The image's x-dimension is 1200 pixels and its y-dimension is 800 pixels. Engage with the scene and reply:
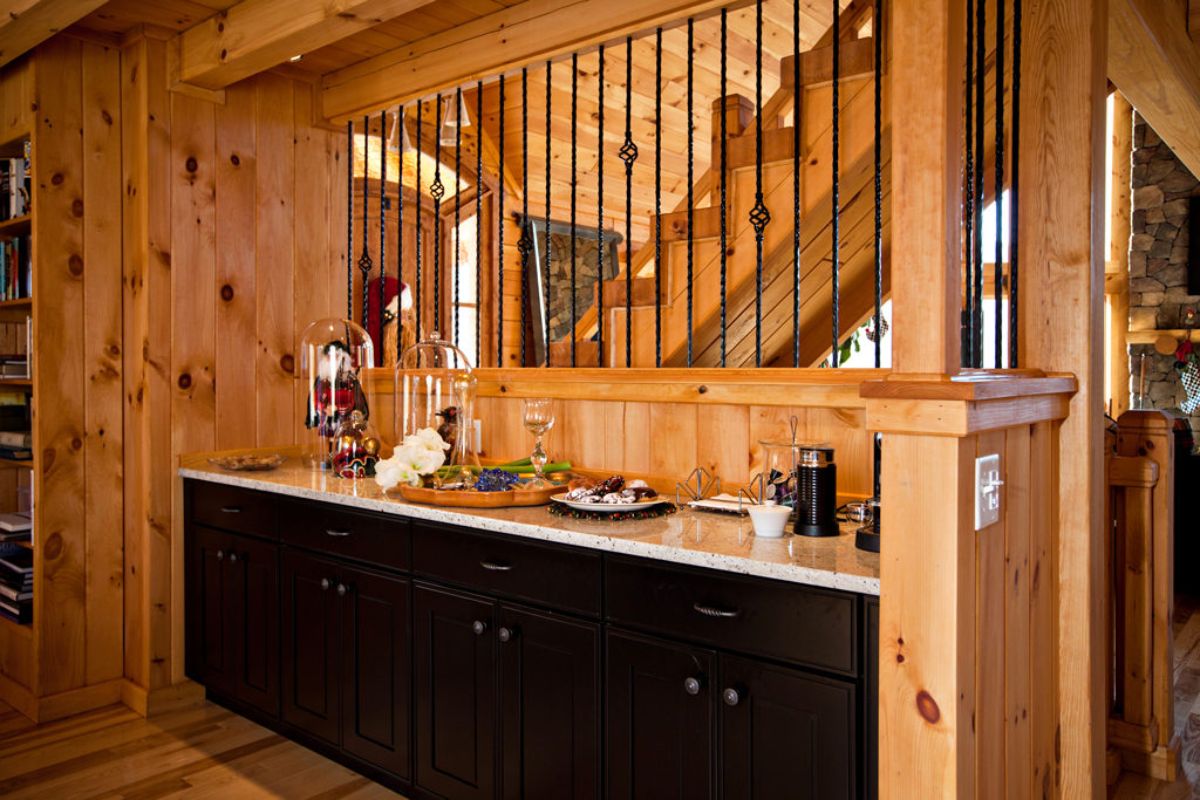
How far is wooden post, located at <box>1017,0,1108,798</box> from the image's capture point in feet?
6.17

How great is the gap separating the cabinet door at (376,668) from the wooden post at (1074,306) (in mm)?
1599

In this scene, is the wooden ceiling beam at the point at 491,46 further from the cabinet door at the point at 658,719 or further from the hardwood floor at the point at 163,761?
the hardwood floor at the point at 163,761

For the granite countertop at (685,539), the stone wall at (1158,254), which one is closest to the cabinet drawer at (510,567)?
the granite countertop at (685,539)

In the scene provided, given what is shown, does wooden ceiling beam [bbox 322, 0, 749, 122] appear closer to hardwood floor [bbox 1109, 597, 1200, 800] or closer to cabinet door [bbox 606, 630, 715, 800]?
cabinet door [bbox 606, 630, 715, 800]

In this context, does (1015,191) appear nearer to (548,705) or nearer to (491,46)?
(548,705)

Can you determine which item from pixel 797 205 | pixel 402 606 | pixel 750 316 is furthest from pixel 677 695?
pixel 750 316

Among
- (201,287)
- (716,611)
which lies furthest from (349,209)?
(716,611)

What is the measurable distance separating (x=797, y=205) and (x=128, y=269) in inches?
91.4

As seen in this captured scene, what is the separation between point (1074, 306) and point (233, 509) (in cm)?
253

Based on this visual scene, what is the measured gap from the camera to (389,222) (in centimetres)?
573

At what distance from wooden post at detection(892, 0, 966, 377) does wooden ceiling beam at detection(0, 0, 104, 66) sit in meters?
2.22

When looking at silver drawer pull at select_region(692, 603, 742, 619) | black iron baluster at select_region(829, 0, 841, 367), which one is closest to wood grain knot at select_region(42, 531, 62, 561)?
silver drawer pull at select_region(692, 603, 742, 619)

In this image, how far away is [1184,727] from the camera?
304 centimetres

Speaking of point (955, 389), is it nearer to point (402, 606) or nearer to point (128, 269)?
point (402, 606)
